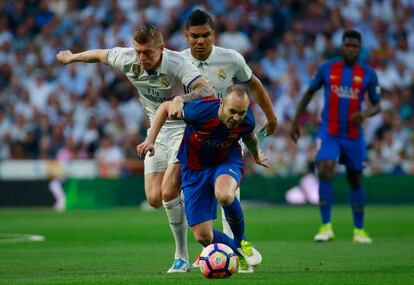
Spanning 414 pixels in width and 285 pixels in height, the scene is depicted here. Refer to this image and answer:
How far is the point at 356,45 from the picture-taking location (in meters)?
13.5

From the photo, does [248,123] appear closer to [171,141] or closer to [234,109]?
[234,109]

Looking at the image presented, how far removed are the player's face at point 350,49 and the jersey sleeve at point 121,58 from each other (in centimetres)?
481

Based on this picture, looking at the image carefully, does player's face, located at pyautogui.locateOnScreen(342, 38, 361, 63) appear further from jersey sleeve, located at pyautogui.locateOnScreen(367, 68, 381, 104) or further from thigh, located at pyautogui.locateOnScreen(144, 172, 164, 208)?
thigh, located at pyautogui.locateOnScreen(144, 172, 164, 208)

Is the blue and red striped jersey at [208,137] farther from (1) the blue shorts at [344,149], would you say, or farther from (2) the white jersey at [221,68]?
(1) the blue shorts at [344,149]

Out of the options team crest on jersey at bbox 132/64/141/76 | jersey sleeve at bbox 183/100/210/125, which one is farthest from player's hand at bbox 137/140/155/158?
team crest on jersey at bbox 132/64/141/76

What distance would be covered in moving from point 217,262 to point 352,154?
5.81 m

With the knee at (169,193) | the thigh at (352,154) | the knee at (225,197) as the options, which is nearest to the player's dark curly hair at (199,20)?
the knee at (169,193)

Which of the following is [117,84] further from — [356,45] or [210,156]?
[210,156]

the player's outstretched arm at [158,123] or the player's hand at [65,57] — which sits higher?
the player's hand at [65,57]

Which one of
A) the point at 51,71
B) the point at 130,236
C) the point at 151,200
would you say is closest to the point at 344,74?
the point at 130,236

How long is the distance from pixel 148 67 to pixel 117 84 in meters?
15.7

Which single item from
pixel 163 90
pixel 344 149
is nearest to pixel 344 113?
pixel 344 149

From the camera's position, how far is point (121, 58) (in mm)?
9352

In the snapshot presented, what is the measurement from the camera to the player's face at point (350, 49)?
1339 cm
